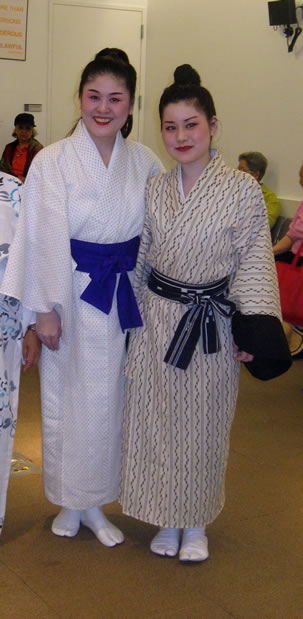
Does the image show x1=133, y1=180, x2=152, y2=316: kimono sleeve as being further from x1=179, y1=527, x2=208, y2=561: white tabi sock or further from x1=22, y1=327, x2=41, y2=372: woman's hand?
x1=179, y1=527, x2=208, y2=561: white tabi sock

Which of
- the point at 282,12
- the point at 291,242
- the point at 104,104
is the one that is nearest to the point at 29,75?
the point at 282,12

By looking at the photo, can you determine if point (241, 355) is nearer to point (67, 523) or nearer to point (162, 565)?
point (162, 565)

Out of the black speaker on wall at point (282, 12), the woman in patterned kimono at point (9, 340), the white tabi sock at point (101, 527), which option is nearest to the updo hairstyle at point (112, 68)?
the woman in patterned kimono at point (9, 340)

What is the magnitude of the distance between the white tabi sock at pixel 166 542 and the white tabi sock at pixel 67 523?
0.24m

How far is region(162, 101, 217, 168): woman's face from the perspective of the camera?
2068mm

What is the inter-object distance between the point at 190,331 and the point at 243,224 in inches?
12.6

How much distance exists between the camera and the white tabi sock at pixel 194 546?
218 centimetres

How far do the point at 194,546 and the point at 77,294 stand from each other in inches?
30.8

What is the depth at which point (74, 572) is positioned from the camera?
2.09m

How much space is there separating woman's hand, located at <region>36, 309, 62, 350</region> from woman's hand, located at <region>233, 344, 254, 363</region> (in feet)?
1.62

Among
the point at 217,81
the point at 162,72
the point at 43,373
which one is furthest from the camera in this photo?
the point at 162,72

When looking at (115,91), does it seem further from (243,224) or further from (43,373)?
(43,373)

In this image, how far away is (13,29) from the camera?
6.82 m

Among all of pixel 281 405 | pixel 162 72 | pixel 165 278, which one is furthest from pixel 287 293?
pixel 162 72
